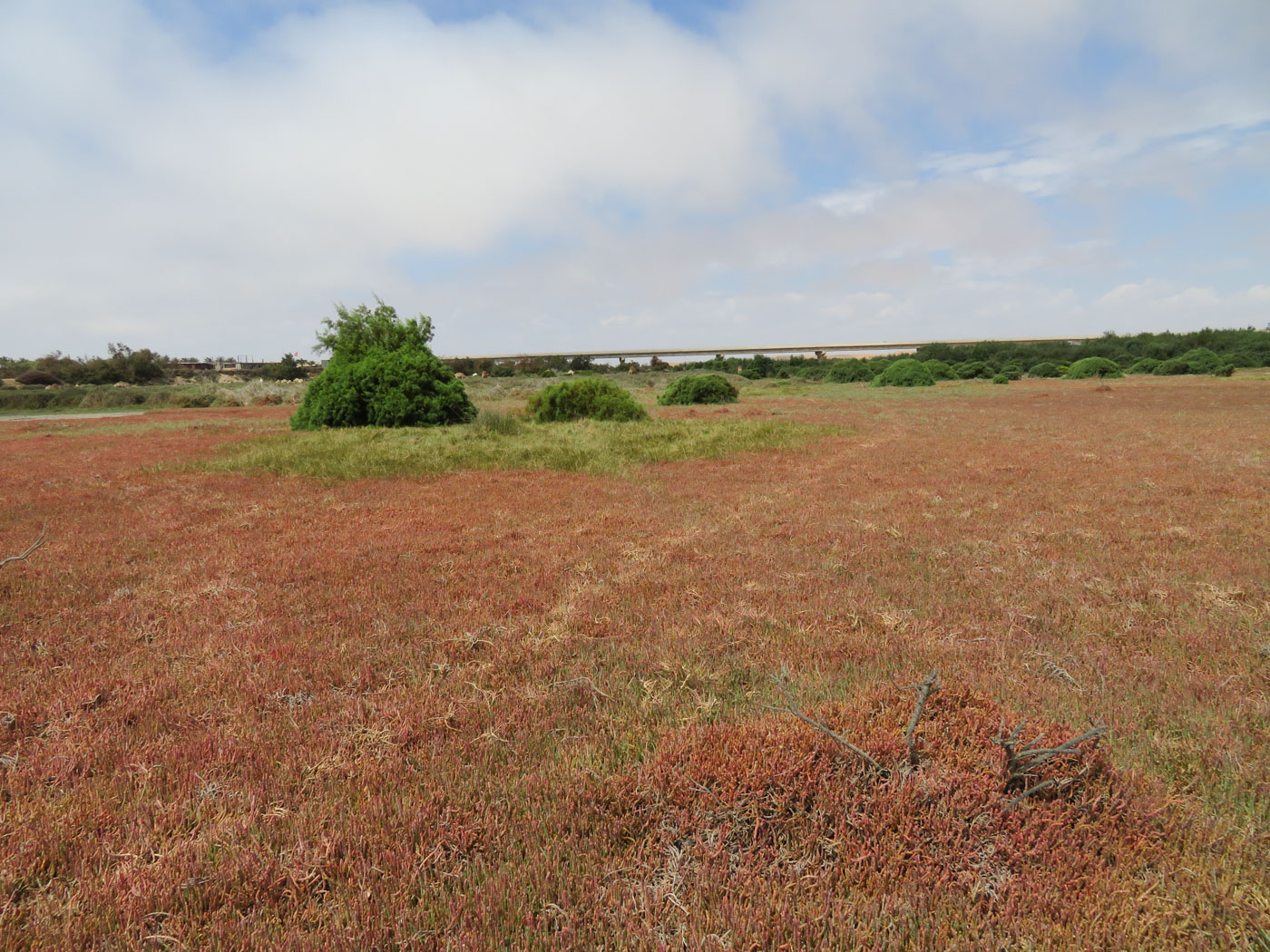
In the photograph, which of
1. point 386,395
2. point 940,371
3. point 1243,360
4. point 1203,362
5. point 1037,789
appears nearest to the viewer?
point 1037,789

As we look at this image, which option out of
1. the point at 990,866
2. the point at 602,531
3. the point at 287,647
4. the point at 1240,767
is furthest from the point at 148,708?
the point at 1240,767

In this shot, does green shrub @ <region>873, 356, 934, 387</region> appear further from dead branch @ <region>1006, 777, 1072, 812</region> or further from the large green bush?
dead branch @ <region>1006, 777, 1072, 812</region>

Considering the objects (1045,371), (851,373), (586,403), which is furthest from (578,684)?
(1045,371)

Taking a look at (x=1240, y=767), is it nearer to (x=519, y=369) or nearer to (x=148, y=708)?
(x=148, y=708)

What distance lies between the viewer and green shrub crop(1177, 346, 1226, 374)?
4909 centimetres

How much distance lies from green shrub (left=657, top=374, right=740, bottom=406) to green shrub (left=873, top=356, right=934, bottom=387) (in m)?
19.0

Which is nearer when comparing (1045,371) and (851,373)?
(1045,371)

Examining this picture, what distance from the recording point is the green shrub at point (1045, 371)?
191ft

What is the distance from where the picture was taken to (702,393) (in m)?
40.0

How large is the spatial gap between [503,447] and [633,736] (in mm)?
14264

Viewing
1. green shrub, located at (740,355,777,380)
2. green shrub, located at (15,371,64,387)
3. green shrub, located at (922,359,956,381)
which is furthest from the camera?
green shrub, located at (740,355,777,380)

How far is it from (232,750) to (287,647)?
145 centimetres

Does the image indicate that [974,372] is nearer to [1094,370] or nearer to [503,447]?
[1094,370]

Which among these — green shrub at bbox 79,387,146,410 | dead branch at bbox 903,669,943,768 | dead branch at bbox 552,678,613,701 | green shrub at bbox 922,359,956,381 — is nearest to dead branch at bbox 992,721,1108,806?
dead branch at bbox 903,669,943,768
